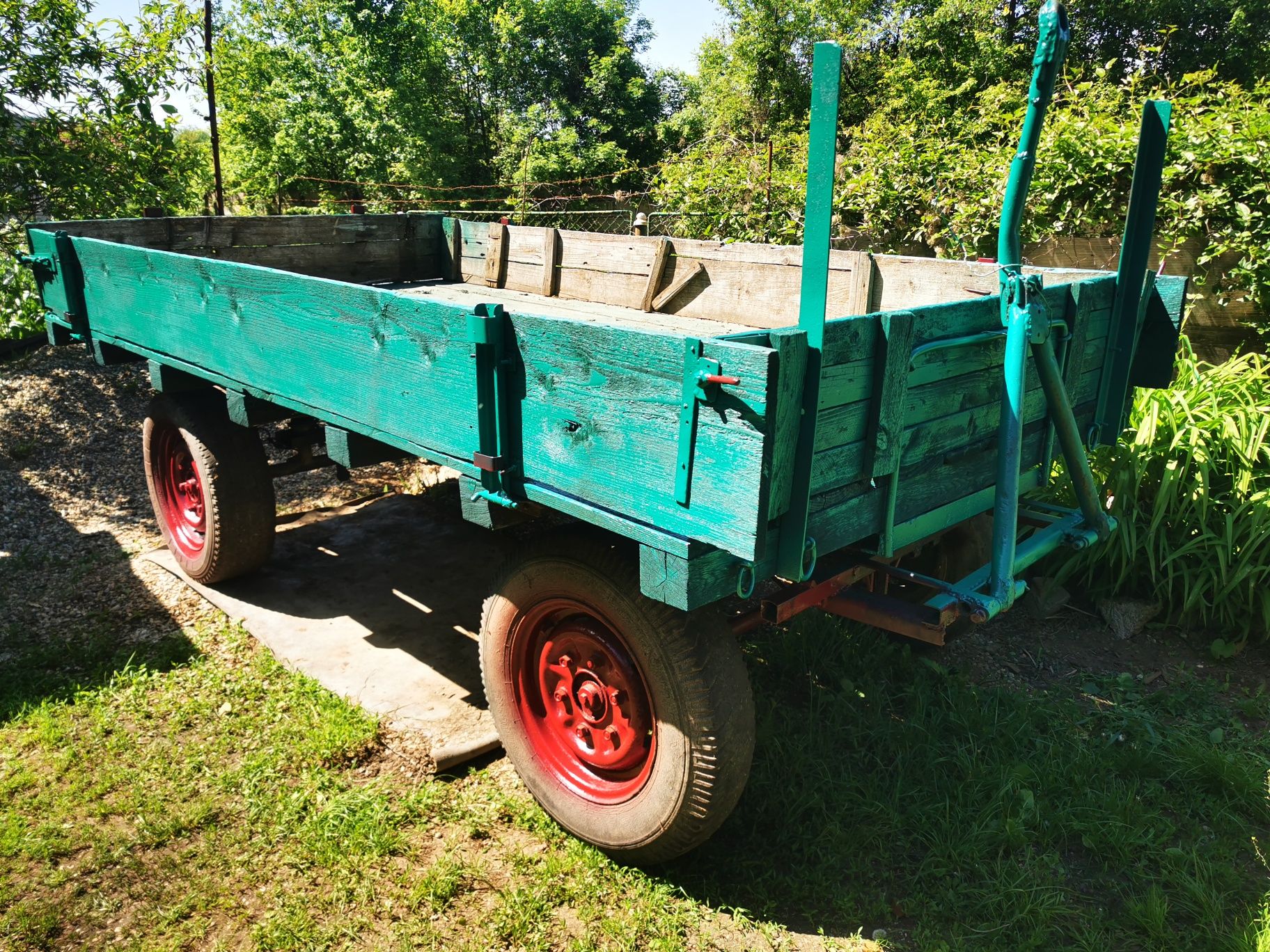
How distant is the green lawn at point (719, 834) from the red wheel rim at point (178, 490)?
3.43 feet

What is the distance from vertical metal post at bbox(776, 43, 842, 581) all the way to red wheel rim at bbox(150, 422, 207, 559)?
3279 mm

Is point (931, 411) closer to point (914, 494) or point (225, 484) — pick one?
point (914, 494)

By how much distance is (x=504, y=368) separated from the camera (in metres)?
2.23

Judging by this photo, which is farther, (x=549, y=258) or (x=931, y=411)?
(x=549, y=258)

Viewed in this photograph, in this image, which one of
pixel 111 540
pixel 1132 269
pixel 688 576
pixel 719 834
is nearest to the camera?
pixel 688 576

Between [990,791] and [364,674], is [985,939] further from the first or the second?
[364,674]

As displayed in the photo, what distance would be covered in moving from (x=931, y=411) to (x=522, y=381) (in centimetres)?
105

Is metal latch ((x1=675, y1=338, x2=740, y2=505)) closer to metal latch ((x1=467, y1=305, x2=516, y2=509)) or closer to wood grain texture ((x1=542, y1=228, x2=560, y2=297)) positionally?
metal latch ((x1=467, y1=305, x2=516, y2=509))

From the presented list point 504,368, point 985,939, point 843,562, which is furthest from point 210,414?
point 985,939

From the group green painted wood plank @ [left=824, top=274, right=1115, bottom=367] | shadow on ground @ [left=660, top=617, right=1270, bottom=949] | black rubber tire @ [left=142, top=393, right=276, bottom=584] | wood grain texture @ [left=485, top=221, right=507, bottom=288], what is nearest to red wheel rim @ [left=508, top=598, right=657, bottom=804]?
shadow on ground @ [left=660, top=617, right=1270, bottom=949]

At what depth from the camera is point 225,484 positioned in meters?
3.88

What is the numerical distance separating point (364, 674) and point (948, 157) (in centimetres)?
477

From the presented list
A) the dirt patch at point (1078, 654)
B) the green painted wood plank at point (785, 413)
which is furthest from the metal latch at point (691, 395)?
the dirt patch at point (1078, 654)

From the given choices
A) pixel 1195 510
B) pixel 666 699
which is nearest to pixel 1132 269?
pixel 1195 510
